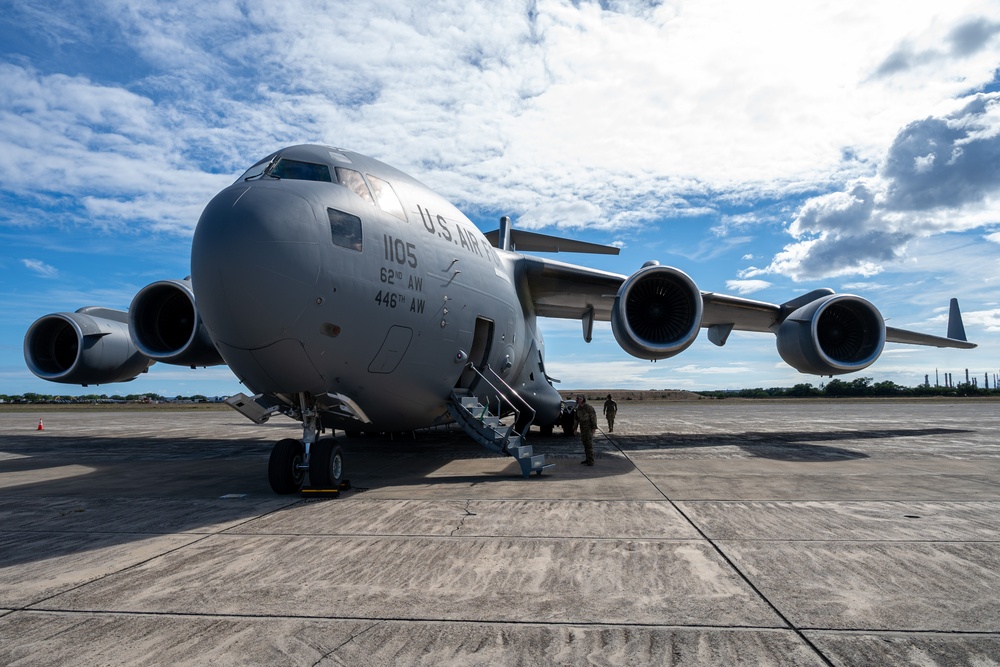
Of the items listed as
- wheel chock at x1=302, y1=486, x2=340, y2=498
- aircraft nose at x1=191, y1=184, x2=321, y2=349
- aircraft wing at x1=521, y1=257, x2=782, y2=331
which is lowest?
wheel chock at x1=302, y1=486, x2=340, y2=498

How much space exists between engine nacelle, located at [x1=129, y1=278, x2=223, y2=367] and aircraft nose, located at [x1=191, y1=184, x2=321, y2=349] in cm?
486

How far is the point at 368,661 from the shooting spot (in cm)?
281

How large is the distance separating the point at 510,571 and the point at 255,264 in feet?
13.0

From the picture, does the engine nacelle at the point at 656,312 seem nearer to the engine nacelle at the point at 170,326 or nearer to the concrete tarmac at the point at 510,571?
the concrete tarmac at the point at 510,571

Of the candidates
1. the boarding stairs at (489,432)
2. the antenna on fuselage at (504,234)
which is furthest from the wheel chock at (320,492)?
the antenna on fuselage at (504,234)

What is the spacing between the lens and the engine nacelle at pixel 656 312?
11.1 meters

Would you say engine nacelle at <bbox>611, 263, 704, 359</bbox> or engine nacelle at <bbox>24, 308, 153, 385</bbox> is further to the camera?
engine nacelle at <bbox>24, 308, 153, 385</bbox>

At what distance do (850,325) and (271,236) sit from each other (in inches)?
508

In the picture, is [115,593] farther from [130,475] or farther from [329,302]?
[130,475]

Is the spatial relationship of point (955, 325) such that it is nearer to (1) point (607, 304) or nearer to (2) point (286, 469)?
(1) point (607, 304)

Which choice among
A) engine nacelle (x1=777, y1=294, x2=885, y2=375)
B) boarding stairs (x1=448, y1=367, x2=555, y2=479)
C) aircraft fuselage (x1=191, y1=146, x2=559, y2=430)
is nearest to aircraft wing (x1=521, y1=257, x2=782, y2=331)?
engine nacelle (x1=777, y1=294, x2=885, y2=375)

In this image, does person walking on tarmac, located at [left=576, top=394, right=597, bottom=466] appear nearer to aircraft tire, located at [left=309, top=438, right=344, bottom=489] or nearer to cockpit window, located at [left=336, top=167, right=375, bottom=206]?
aircraft tire, located at [left=309, top=438, right=344, bottom=489]

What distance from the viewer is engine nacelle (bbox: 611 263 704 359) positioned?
437 inches

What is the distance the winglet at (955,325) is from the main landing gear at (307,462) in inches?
768
